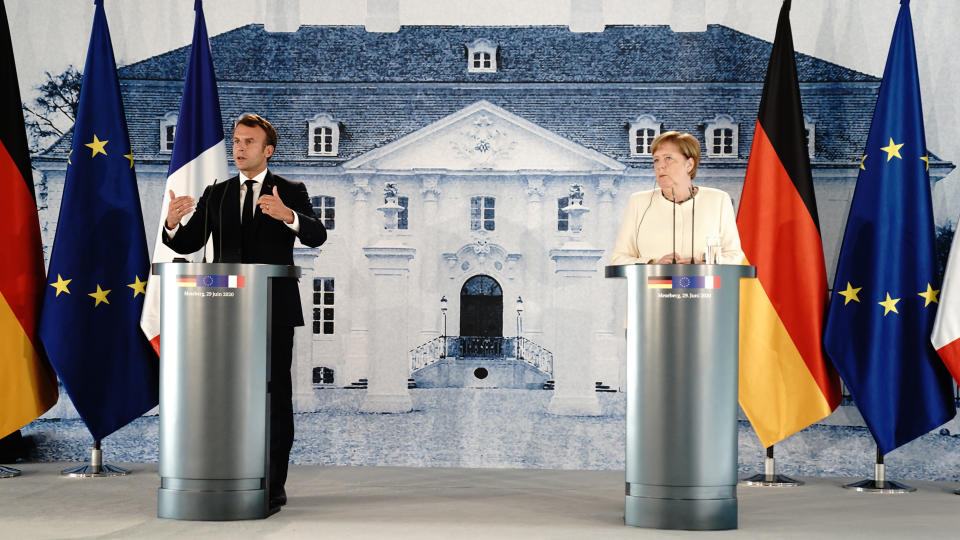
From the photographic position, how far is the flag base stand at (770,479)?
5.59 metres

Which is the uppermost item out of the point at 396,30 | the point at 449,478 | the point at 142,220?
the point at 396,30

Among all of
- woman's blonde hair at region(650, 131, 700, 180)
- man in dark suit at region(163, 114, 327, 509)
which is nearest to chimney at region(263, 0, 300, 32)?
man in dark suit at region(163, 114, 327, 509)

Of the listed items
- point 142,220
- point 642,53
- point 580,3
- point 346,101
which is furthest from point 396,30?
point 142,220

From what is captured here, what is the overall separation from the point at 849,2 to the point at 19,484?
18.7 ft

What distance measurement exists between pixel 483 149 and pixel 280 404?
2.53 m

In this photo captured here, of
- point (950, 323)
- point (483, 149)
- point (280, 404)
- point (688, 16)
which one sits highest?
point (688, 16)

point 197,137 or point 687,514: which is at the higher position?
point 197,137

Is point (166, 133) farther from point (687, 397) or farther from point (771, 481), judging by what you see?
point (771, 481)

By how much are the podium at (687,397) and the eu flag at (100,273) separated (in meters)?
3.25

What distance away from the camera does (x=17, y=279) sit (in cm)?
557

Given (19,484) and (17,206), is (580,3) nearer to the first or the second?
(17,206)

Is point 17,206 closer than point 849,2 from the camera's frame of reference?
Yes

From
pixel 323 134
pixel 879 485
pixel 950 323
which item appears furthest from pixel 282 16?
pixel 879 485

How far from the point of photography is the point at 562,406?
6.19 metres
